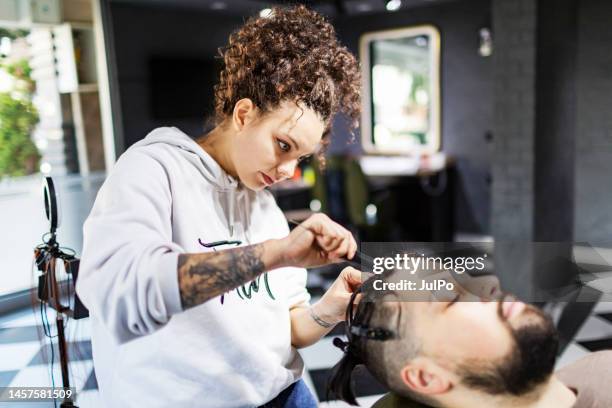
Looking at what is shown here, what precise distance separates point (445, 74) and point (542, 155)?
2522 millimetres

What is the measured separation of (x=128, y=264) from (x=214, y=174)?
0.32 metres

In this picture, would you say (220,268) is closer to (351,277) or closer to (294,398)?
(351,277)

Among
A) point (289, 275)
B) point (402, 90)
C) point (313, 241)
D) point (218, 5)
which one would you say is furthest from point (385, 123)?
point (313, 241)

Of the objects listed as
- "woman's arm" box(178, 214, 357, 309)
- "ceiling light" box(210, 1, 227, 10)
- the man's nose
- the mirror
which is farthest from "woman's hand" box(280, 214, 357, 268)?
the mirror

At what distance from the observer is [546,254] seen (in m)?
1.15

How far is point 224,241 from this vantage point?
1.03m

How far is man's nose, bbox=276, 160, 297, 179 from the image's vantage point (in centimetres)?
98

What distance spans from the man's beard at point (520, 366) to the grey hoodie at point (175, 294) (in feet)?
1.31

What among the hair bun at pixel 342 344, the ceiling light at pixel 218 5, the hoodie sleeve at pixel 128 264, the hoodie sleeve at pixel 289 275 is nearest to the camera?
the hoodie sleeve at pixel 128 264

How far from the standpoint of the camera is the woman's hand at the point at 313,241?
824 mm

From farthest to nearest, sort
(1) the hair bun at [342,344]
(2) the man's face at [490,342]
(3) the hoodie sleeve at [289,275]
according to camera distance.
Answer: (3) the hoodie sleeve at [289,275] → (1) the hair bun at [342,344] → (2) the man's face at [490,342]

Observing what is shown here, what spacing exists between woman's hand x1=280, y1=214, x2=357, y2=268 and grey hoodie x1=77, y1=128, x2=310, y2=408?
170 millimetres

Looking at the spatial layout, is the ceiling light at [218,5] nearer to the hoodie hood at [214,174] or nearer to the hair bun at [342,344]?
the hoodie hood at [214,174]

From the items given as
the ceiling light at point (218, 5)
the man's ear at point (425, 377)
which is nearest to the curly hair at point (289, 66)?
the man's ear at point (425, 377)
